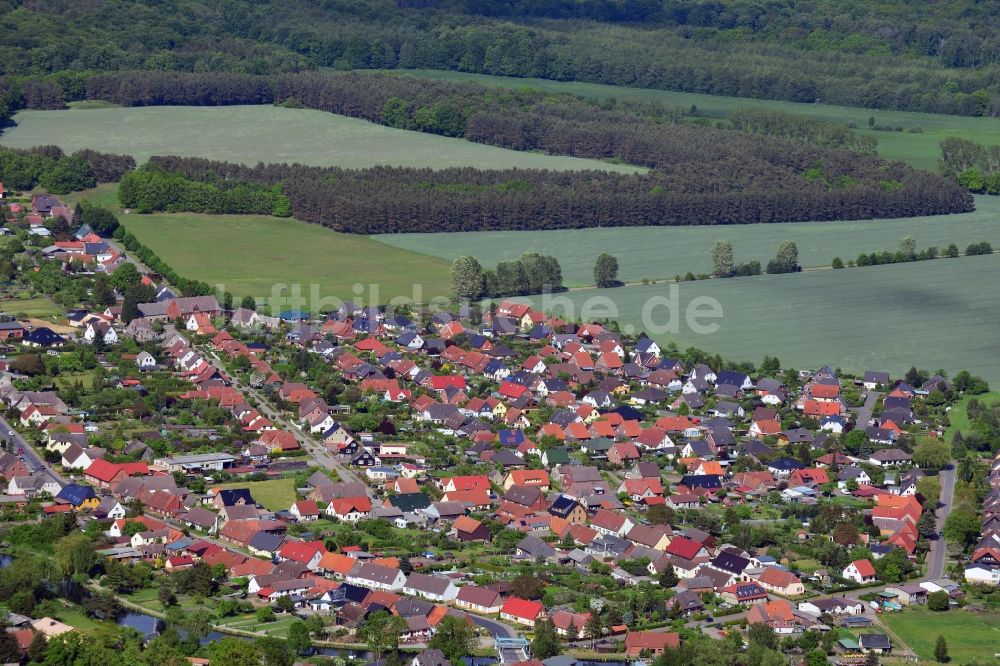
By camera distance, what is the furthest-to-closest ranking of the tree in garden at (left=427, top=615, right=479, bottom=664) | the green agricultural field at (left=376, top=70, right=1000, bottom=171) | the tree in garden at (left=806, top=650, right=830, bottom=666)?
the green agricultural field at (left=376, top=70, right=1000, bottom=171)
the tree in garden at (left=427, top=615, right=479, bottom=664)
the tree in garden at (left=806, top=650, right=830, bottom=666)

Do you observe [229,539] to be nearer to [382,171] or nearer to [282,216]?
[282,216]

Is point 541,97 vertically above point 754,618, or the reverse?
point 541,97

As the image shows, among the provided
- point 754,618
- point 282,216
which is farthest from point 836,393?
point 282,216

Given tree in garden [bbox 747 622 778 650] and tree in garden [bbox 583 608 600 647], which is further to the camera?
tree in garden [bbox 583 608 600 647]

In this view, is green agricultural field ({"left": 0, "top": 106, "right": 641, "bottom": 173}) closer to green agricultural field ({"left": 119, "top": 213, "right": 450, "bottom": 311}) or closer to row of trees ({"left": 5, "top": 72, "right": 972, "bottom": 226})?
row of trees ({"left": 5, "top": 72, "right": 972, "bottom": 226})

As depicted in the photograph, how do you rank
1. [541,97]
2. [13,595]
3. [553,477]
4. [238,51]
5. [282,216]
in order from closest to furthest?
[13,595] → [553,477] → [282,216] → [541,97] → [238,51]

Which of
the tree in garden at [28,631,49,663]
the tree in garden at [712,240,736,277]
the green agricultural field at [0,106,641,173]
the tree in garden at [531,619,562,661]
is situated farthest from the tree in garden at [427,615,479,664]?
the green agricultural field at [0,106,641,173]

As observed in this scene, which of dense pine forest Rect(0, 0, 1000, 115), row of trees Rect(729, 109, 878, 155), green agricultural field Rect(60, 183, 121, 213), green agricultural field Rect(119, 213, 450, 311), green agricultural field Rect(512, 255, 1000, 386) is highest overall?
dense pine forest Rect(0, 0, 1000, 115)
